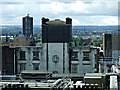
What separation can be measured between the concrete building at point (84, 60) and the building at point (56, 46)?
1.20 feet

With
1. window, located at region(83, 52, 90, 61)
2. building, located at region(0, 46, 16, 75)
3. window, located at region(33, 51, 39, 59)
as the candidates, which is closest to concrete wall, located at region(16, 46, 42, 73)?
window, located at region(33, 51, 39, 59)

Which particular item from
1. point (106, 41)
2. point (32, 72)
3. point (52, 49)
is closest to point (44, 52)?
point (52, 49)

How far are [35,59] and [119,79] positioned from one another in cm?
860

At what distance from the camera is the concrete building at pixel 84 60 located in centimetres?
2173

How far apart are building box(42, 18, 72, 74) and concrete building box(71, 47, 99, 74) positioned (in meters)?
0.37

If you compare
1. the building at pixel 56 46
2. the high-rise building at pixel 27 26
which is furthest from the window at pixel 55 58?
the high-rise building at pixel 27 26

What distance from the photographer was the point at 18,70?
2197 cm

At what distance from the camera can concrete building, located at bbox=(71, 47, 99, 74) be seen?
71.3ft

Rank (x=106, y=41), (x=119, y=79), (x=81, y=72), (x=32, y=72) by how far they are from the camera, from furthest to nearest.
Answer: (x=106, y=41)
(x=81, y=72)
(x=32, y=72)
(x=119, y=79)

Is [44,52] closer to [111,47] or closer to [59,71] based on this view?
[59,71]

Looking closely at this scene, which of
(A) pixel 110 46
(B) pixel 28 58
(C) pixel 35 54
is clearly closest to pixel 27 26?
(A) pixel 110 46

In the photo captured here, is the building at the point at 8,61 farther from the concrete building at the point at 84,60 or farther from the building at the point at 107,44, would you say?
the building at the point at 107,44

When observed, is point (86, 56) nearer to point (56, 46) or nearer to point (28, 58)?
point (56, 46)

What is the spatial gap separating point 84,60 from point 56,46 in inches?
64.1
